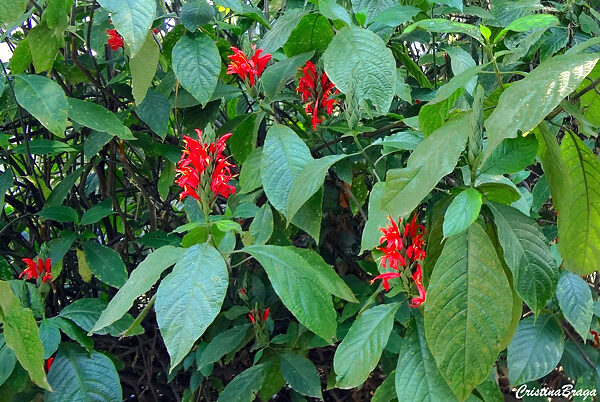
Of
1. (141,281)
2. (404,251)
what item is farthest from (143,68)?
(404,251)

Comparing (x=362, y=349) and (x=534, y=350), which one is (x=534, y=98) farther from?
(x=534, y=350)

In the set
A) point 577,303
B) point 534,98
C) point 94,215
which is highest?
point 534,98

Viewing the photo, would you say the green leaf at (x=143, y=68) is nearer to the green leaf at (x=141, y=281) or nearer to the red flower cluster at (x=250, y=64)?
the red flower cluster at (x=250, y=64)

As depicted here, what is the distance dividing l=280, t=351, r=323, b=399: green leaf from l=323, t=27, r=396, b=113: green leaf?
54 cm

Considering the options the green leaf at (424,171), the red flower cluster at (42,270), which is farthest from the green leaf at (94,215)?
the green leaf at (424,171)

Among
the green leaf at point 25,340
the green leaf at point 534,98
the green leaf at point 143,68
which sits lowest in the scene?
the green leaf at point 25,340

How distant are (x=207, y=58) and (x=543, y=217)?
914mm

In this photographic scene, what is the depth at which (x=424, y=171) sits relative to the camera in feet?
2.00

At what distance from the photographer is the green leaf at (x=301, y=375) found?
3.70 ft

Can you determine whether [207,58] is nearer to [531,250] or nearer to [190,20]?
[190,20]

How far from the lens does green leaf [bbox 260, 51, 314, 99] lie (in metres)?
1.03

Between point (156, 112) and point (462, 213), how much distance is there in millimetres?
737

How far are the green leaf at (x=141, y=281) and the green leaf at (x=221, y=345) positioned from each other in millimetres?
420

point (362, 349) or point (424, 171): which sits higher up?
point (424, 171)
